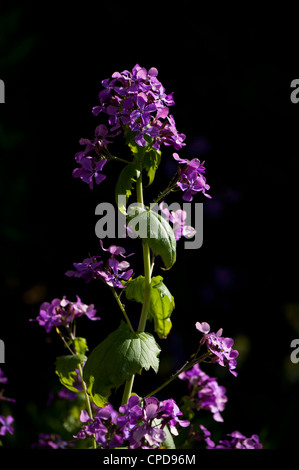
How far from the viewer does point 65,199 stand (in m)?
4.12

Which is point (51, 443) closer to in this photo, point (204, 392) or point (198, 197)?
point (204, 392)

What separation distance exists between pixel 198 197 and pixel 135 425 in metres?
2.48

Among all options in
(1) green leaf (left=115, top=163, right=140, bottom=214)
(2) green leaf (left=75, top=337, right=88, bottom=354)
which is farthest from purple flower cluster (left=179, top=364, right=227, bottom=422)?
(1) green leaf (left=115, top=163, right=140, bottom=214)

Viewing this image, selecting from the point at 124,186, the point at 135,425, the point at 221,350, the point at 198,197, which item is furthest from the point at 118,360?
the point at 198,197

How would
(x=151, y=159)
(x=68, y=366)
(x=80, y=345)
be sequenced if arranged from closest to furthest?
(x=151, y=159) → (x=68, y=366) → (x=80, y=345)

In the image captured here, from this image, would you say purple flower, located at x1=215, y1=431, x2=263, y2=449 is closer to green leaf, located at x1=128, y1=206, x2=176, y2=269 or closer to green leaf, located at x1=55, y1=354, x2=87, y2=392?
green leaf, located at x1=55, y1=354, x2=87, y2=392

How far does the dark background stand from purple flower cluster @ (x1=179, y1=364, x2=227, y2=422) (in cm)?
177

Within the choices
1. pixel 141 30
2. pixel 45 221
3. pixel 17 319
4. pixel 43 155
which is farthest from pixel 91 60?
pixel 17 319

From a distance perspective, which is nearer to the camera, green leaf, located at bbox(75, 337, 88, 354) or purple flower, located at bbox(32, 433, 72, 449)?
green leaf, located at bbox(75, 337, 88, 354)

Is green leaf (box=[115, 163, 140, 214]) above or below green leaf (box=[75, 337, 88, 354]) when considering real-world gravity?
above

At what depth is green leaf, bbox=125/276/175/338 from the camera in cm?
162

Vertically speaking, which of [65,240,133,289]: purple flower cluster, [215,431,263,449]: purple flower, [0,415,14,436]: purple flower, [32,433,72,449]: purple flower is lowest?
[32,433,72,449]: purple flower

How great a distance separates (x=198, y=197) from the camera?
3.83m
